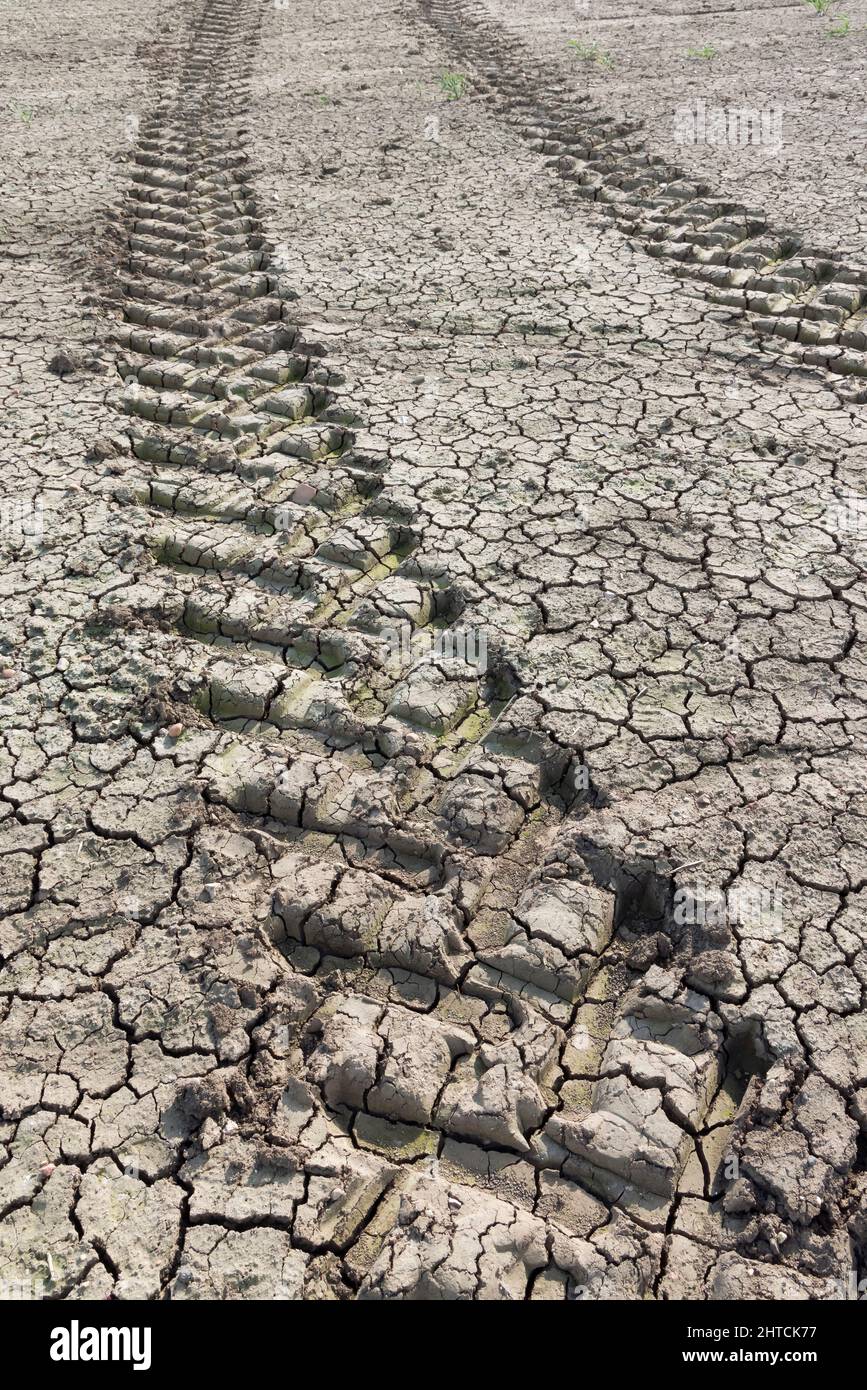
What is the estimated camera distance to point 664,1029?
7.68 ft

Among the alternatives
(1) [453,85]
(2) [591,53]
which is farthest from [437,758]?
(2) [591,53]

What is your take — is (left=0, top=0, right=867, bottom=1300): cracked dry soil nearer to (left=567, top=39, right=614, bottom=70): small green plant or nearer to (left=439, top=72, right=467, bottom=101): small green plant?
(left=439, top=72, right=467, bottom=101): small green plant

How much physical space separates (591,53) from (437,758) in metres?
9.27

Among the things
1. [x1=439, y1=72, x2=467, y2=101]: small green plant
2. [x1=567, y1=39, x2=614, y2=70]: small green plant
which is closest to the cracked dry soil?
[x1=439, y1=72, x2=467, y2=101]: small green plant

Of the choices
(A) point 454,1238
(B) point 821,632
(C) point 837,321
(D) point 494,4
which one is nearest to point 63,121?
(D) point 494,4

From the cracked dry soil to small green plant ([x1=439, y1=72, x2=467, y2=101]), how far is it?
342 centimetres

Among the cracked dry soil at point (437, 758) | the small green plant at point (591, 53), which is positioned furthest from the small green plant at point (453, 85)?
the cracked dry soil at point (437, 758)

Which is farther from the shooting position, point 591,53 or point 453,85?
point 591,53

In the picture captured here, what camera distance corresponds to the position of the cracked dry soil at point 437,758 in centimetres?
206

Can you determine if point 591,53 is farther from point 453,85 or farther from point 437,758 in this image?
point 437,758

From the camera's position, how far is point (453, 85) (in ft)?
28.9

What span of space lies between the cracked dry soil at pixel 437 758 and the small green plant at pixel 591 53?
391cm

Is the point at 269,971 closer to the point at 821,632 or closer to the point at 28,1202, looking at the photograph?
the point at 28,1202

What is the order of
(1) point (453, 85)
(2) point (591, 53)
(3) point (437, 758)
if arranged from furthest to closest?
1. (2) point (591, 53)
2. (1) point (453, 85)
3. (3) point (437, 758)
